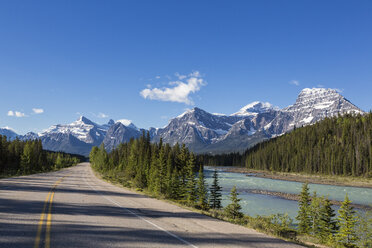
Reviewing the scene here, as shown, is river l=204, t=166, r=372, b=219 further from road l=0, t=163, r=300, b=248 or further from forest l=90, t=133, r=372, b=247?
road l=0, t=163, r=300, b=248

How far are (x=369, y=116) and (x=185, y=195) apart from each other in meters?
138

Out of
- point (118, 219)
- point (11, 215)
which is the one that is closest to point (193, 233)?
point (118, 219)

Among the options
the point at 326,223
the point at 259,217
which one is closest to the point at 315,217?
the point at 326,223

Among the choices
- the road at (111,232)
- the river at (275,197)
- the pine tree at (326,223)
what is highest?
the road at (111,232)

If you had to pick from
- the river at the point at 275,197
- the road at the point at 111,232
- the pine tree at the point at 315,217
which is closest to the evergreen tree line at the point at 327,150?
the river at the point at 275,197

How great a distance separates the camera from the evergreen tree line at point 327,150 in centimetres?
10878

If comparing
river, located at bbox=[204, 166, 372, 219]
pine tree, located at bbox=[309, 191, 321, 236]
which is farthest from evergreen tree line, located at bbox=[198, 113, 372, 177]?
pine tree, located at bbox=[309, 191, 321, 236]

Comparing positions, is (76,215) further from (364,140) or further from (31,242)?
(364,140)

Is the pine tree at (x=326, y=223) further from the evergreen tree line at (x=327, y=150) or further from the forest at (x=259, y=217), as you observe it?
the evergreen tree line at (x=327, y=150)

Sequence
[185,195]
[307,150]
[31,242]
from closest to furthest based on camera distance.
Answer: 1. [31,242]
2. [185,195]
3. [307,150]

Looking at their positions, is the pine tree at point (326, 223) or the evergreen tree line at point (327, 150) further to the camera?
the evergreen tree line at point (327, 150)

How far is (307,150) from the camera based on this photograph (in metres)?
141

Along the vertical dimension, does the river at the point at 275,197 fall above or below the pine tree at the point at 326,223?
below

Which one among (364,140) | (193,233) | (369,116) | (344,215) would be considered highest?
(369,116)
